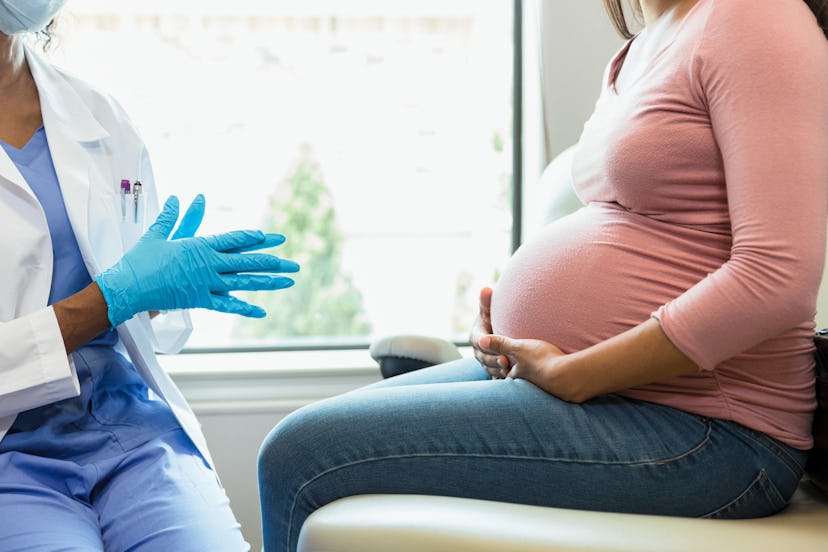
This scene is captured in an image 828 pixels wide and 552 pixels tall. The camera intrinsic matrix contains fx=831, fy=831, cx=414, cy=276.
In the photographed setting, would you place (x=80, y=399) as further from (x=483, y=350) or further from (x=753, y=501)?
(x=753, y=501)

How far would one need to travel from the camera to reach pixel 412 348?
143cm

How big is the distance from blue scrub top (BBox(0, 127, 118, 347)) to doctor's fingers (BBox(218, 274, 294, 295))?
22cm

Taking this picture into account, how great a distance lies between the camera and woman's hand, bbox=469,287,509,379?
112 centimetres

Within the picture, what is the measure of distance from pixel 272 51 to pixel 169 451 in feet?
5.10

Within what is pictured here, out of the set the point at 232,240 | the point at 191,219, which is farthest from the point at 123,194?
the point at 232,240

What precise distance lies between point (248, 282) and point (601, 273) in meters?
0.50

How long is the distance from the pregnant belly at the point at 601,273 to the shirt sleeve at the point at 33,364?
1.92 feet

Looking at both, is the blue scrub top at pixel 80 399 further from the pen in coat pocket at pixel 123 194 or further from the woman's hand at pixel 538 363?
the woman's hand at pixel 538 363

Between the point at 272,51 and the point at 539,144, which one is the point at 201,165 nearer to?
the point at 272,51

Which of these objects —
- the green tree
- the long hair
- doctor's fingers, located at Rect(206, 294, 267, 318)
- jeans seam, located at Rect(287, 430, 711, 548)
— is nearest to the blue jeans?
jeans seam, located at Rect(287, 430, 711, 548)

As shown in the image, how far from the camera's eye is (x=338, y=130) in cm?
251

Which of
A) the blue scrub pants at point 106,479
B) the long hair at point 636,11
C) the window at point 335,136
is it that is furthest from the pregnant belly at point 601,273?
the window at point 335,136

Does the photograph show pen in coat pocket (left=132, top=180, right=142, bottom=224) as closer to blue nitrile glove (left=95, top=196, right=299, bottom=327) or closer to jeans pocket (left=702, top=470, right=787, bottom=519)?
blue nitrile glove (left=95, top=196, right=299, bottom=327)

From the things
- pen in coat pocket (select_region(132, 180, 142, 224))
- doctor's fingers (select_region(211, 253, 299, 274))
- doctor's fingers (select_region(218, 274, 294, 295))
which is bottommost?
doctor's fingers (select_region(218, 274, 294, 295))
